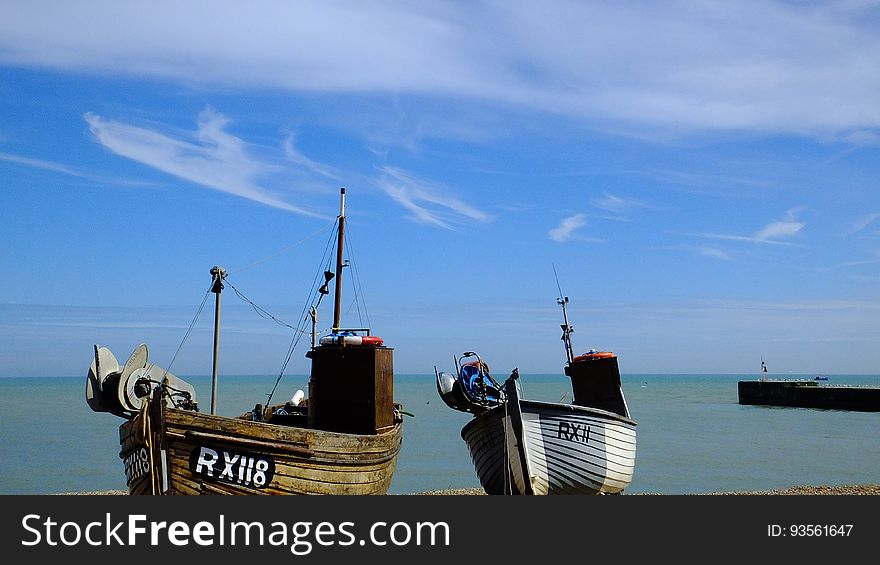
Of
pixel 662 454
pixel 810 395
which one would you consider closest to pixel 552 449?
pixel 662 454

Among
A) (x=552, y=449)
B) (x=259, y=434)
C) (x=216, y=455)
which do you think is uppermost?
(x=259, y=434)

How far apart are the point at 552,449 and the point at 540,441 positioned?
0.32 metres

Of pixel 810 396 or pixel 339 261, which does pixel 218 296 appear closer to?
pixel 339 261

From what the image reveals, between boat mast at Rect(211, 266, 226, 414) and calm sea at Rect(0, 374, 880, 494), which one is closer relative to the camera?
boat mast at Rect(211, 266, 226, 414)

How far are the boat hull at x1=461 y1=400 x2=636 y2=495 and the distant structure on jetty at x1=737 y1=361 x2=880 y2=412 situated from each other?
6528cm

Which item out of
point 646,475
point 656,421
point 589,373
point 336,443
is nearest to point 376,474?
point 336,443

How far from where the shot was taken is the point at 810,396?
7944 centimetres

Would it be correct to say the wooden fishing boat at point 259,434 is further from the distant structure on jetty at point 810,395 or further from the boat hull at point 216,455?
the distant structure on jetty at point 810,395

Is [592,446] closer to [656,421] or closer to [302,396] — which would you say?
[302,396]

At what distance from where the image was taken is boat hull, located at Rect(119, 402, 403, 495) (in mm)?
14594

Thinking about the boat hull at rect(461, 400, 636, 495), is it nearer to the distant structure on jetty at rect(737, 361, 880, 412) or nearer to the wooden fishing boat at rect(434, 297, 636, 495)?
the wooden fishing boat at rect(434, 297, 636, 495)

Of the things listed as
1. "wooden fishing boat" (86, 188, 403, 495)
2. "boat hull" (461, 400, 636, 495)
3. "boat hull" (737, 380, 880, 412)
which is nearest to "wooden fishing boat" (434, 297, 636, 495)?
"boat hull" (461, 400, 636, 495)

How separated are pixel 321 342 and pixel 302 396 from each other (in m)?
9.43
